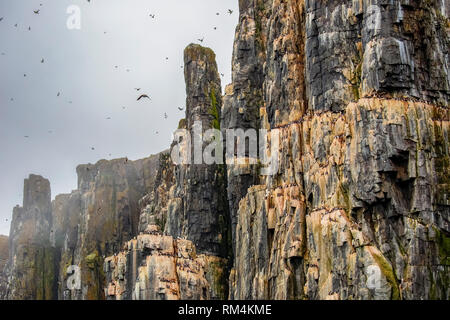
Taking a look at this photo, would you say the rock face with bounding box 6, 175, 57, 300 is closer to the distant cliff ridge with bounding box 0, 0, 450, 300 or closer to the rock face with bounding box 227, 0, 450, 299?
the distant cliff ridge with bounding box 0, 0, 450, 300

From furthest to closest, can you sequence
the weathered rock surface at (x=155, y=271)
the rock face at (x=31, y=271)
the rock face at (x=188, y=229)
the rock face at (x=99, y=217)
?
the rock face at (x=31, y=271) < the rock face at (x=99, y=217) < the rock face at (x=188, y=229) < the weathered rock surface at (x=155, y=271)

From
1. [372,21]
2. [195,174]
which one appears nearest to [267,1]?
[195,174]

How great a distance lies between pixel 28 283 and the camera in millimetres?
190875

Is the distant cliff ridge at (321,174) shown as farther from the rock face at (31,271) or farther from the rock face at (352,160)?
the rock face at (31,271)

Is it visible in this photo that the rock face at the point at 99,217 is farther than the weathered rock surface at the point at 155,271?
Yes

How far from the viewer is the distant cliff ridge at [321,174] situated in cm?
8062

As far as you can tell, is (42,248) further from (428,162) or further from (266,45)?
(428,162)

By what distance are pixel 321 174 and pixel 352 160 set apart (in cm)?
560

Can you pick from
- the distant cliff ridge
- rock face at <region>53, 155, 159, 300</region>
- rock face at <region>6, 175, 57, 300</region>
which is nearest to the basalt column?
the distant cliff ridge

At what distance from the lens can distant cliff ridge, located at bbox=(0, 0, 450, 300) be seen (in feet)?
265

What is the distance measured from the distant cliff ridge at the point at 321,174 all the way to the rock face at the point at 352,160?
136mm

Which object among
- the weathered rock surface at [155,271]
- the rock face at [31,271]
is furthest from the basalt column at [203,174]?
the rock face at [31,271]

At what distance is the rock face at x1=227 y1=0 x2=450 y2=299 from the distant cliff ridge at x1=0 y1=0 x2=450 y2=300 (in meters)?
0.14

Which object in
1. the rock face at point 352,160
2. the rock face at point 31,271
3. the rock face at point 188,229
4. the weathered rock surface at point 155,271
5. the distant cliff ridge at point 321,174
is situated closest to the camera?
the rock face at point 352,160
